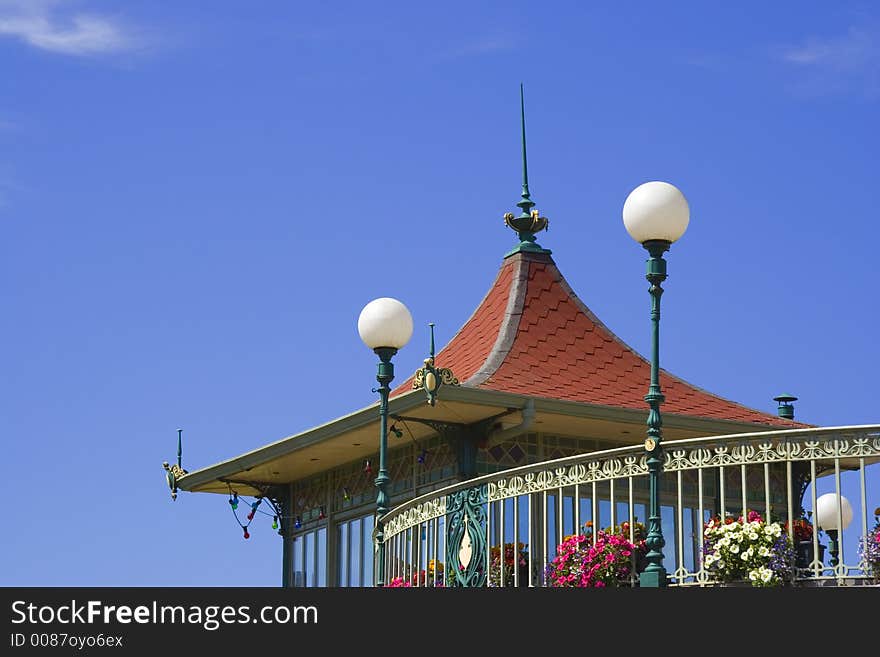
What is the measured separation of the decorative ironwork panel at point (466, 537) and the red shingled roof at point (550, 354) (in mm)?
5193

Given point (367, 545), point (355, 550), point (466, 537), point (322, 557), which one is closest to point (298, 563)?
point (322, 557)

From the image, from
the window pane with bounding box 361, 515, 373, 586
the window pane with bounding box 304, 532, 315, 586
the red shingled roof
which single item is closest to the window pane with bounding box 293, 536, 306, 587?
the window pane with bounding box 304, 532, 315, 586

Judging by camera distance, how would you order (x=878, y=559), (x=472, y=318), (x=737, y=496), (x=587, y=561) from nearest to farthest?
(x=878, y=559) < (x=587, y=561) < (x=737, y=496) < (x=472, y=318)

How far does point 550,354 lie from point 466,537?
787cm

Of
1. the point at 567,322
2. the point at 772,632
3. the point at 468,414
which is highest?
the point at 567,322

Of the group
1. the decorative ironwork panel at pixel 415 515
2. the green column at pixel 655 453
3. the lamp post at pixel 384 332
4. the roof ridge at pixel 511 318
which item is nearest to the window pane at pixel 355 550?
the roof ridge at pixel 511 318

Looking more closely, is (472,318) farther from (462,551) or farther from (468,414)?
(462,551)

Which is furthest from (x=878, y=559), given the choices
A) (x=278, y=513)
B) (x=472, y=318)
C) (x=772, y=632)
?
(x=278, y=513)

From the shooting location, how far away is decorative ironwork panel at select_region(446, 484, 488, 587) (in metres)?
15.7

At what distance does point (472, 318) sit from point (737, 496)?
Result: 484 centimetres

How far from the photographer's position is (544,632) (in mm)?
10664

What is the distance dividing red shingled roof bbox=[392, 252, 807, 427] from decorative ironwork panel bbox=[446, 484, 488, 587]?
5.19 m

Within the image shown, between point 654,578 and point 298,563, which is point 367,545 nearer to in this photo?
point 298,563

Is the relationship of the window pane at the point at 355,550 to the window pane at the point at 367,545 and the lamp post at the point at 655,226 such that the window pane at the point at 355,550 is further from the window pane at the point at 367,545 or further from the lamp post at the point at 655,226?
the lamp post at the point at 655,226
